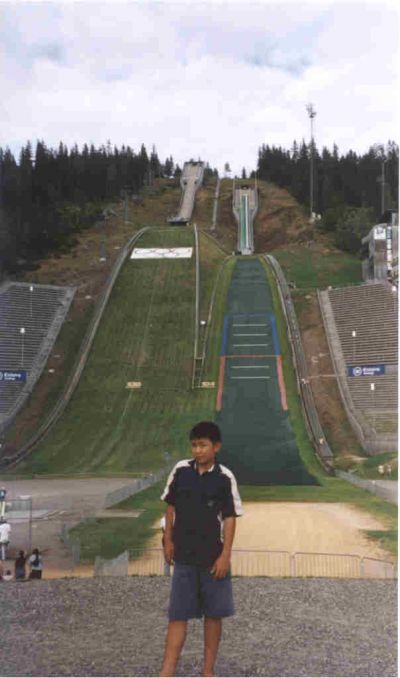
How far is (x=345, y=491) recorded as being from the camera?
21.4 m

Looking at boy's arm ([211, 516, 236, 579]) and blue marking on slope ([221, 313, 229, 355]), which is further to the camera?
blue marking on slope ([221, 313, 229, 355])

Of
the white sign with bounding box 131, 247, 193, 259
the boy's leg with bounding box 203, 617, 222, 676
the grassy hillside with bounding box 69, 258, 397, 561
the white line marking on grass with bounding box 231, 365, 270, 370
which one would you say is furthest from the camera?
the white sign with bounding box 131, 247, 193, 259

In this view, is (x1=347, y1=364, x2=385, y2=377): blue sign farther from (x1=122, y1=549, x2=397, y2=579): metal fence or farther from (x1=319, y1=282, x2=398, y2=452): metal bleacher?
(x1=122, y1=549, x2=397, y2=579): metal fence

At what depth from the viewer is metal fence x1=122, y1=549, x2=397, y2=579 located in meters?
10.9

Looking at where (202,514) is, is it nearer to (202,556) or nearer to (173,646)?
(202,556)

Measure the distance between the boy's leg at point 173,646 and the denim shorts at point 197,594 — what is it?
0.05 m

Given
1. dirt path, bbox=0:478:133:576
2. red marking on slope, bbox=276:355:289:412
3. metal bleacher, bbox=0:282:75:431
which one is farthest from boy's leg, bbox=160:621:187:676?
red marking on slope, bbox=276:355:289:412

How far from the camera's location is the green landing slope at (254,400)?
81.1ft

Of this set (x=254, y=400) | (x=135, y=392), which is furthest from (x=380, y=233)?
(x=135, y=392)

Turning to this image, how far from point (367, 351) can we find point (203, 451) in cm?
2916

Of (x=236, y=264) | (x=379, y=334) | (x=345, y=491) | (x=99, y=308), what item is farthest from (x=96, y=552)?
(x=236, y=264)

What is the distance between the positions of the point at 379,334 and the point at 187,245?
22.1 metres

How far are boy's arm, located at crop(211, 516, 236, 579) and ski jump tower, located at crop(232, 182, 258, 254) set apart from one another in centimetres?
6332

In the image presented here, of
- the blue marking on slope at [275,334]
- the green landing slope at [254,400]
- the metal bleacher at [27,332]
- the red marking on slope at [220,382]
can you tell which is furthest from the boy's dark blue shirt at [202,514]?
the blue marking on slope at [275,334]
